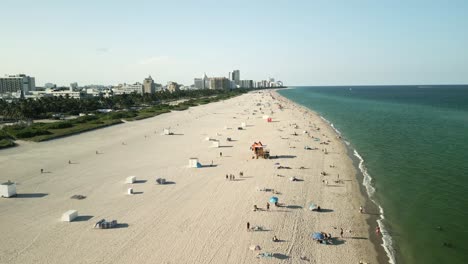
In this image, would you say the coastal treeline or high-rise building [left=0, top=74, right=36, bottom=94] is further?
high-rise building [left=0, top=74, right=36, bottom=94]

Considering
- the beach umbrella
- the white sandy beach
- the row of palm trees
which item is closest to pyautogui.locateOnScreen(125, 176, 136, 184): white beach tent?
the white sandy beach

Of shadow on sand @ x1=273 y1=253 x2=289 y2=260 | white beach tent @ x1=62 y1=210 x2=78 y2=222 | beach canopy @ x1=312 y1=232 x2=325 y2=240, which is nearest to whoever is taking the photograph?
shadow on sand @ x1=273 y1=253 x2=289 y2=260

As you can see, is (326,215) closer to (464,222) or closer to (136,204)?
(464,222)

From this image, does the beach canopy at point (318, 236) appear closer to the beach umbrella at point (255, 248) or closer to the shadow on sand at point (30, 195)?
the beach umbrella at point (255, 248)

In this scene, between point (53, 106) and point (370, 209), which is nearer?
point (370, 209)

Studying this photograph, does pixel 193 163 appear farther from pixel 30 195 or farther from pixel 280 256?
pixel 280 256

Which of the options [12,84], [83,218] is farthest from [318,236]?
[12,84]

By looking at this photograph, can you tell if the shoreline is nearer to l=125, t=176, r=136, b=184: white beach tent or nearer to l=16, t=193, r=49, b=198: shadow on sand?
l=125, t=176, r=136, b=184: white beach tent

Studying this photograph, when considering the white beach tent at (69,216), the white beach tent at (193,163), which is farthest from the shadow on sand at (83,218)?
the white beach tent at (193,163)
